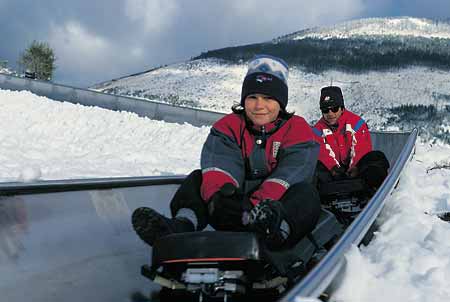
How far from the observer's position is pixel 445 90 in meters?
56.7

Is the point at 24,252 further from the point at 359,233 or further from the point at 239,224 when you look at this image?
the point at 359,233

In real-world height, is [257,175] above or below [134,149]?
above

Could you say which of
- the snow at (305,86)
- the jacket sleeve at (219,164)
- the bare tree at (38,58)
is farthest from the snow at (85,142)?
the bare tree at (38,58)

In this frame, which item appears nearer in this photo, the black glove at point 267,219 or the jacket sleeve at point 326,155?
the black glove at point 267,219

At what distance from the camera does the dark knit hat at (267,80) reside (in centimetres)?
362

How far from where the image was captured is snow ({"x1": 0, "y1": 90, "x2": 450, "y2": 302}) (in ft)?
9.07

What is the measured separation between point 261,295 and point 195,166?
340 inches

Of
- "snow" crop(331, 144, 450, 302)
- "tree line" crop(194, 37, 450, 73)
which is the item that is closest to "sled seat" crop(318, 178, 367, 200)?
"snow" crop(331, 144, 450, 302)

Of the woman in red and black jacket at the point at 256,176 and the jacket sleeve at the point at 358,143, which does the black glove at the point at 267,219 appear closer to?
the woman in red and black jacket at the point at 256,176

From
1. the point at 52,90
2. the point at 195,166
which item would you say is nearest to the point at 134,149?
the point at 195,166

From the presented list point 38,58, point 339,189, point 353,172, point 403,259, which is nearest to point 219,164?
point 403,259

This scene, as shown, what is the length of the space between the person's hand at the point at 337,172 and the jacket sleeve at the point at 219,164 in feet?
6.89

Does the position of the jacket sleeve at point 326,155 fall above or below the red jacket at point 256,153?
below

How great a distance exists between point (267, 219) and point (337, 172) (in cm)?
320
